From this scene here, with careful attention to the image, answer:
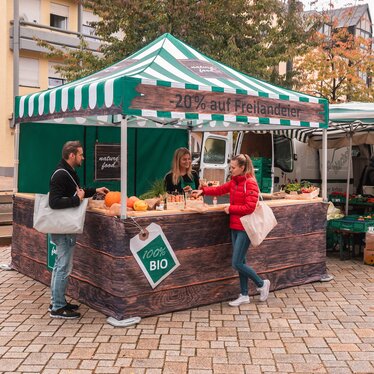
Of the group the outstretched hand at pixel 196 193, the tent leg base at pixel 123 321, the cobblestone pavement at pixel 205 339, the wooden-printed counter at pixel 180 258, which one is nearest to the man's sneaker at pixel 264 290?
the cobblestone pavement at pixel 205 339

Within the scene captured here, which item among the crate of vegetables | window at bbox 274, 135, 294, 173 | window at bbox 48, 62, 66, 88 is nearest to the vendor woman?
the crate of vegetables

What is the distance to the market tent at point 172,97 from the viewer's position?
545cm

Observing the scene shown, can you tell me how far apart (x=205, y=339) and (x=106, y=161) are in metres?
4.66

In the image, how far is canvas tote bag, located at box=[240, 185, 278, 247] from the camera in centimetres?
594

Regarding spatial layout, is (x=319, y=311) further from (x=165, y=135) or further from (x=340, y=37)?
(x=340, y=37)

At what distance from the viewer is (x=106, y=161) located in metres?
9.10

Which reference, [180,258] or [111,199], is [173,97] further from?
[180,258]

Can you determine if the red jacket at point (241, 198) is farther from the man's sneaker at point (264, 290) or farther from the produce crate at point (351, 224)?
the produce crate at point (351, 224)

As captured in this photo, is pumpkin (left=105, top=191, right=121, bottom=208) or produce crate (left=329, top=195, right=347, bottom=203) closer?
pumpkin (left=105, top=191, right=121, bottom=208)

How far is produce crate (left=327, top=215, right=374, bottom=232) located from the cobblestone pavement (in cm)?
219

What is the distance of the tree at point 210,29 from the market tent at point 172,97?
6952 mm

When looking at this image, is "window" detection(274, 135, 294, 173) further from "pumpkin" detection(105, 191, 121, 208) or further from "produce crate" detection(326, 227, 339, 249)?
"pumpkin" detection(105, 191, 121, 208)

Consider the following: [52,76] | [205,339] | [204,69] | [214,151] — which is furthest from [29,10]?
[205,339]

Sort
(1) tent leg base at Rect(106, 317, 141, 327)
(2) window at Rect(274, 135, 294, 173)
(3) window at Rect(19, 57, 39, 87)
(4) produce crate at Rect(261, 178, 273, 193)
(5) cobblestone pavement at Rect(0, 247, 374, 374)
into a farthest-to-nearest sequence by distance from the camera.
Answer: (3) window at Rect(19, 57, 39, 87) → (2) window at Rect(274, 135, 294, 173) → (4) produce crate at Rect(261, 178, 273, 193) → (1) tent leg base at Rect(106, 317, 141, 327) → (5) cobblestone pavement at Rect(0, 247, 374, 374)
